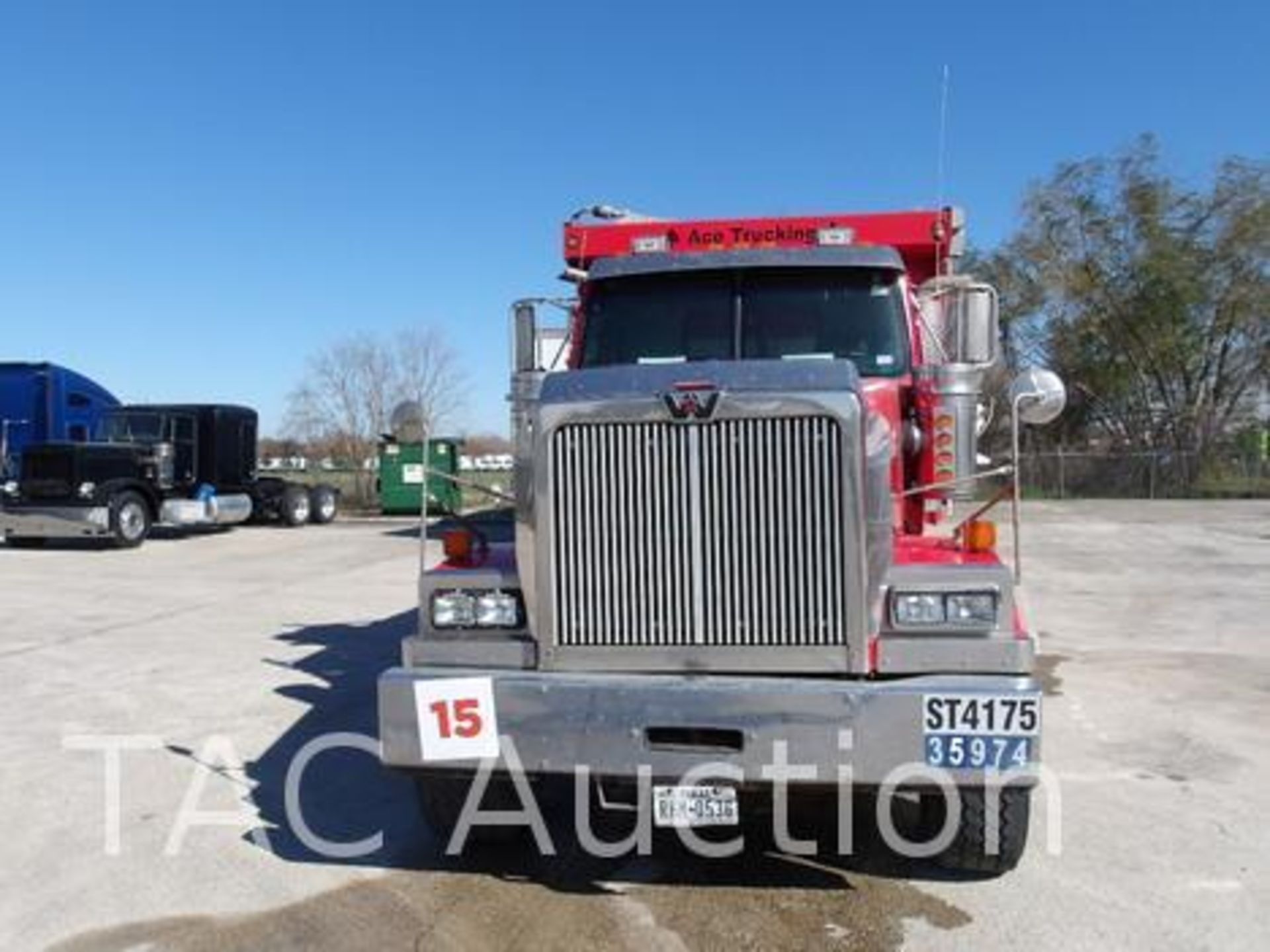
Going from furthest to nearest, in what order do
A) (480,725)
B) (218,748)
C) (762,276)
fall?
(218,748), (762,276), (480,725)

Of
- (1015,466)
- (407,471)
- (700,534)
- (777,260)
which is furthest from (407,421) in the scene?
(407,471)

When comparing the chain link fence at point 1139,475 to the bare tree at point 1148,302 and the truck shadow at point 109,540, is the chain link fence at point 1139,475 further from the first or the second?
the truck shadow at point 109,540

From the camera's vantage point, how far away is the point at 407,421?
6137 mm

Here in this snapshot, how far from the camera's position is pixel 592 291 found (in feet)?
21.8

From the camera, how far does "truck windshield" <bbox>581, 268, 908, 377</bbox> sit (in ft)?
20.3

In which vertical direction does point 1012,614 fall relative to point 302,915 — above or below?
above

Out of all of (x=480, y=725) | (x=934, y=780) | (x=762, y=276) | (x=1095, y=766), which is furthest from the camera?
(x=1095, y=766)

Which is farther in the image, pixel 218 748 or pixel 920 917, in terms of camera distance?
pixel 218 748

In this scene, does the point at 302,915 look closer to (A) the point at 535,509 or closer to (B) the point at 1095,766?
(A) the point at 535,509

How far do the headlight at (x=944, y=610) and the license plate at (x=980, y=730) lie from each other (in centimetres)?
28

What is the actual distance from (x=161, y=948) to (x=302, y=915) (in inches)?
19.9

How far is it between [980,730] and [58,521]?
65.5ft

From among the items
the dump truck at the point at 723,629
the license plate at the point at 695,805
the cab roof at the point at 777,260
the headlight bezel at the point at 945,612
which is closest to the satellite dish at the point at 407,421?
the dump truck at the point at 723,629

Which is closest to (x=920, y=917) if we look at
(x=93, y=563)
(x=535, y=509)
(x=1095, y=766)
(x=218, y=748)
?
(x=535, y=509)
